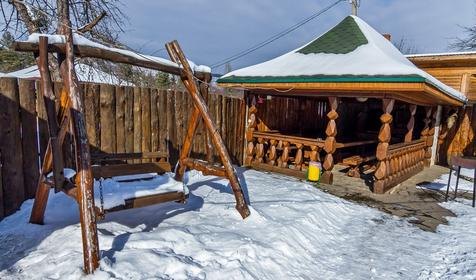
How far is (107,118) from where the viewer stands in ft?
16.5

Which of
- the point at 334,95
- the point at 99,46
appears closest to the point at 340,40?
the point at 334,95

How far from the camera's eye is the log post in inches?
96.9

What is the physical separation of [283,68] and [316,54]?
108 cm

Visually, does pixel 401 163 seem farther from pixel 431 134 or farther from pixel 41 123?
pixel 41 123

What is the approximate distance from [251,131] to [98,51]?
5.24 meters

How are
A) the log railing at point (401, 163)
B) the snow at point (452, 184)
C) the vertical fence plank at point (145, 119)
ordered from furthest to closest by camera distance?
the snow at point (452, 184) → the log railing at point (401, 163) → the vertical fence plank at point (145, 119)

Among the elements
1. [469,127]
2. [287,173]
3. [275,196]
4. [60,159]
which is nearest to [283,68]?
[287,173]

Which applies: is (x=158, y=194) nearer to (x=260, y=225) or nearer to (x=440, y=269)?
(x=260, y=225)

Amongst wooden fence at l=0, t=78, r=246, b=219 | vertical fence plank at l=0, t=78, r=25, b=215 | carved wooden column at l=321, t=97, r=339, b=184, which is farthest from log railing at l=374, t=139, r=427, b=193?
vertical fence plank at l=0, t=78, r=25, b=215

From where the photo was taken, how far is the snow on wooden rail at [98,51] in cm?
274

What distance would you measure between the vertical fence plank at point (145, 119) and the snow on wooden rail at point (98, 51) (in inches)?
69.8

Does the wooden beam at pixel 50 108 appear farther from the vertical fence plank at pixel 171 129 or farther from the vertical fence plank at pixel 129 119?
the vertical fence plank at pixel 171 129

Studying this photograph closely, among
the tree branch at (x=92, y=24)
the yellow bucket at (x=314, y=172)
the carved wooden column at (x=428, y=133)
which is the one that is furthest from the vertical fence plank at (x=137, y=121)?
the carved wooden column at (x=428, y=133)

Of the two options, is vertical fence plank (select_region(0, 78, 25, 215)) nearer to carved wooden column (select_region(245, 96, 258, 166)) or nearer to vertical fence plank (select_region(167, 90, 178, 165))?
vertical fence plank (select_region(167, 90, 178, 165))
